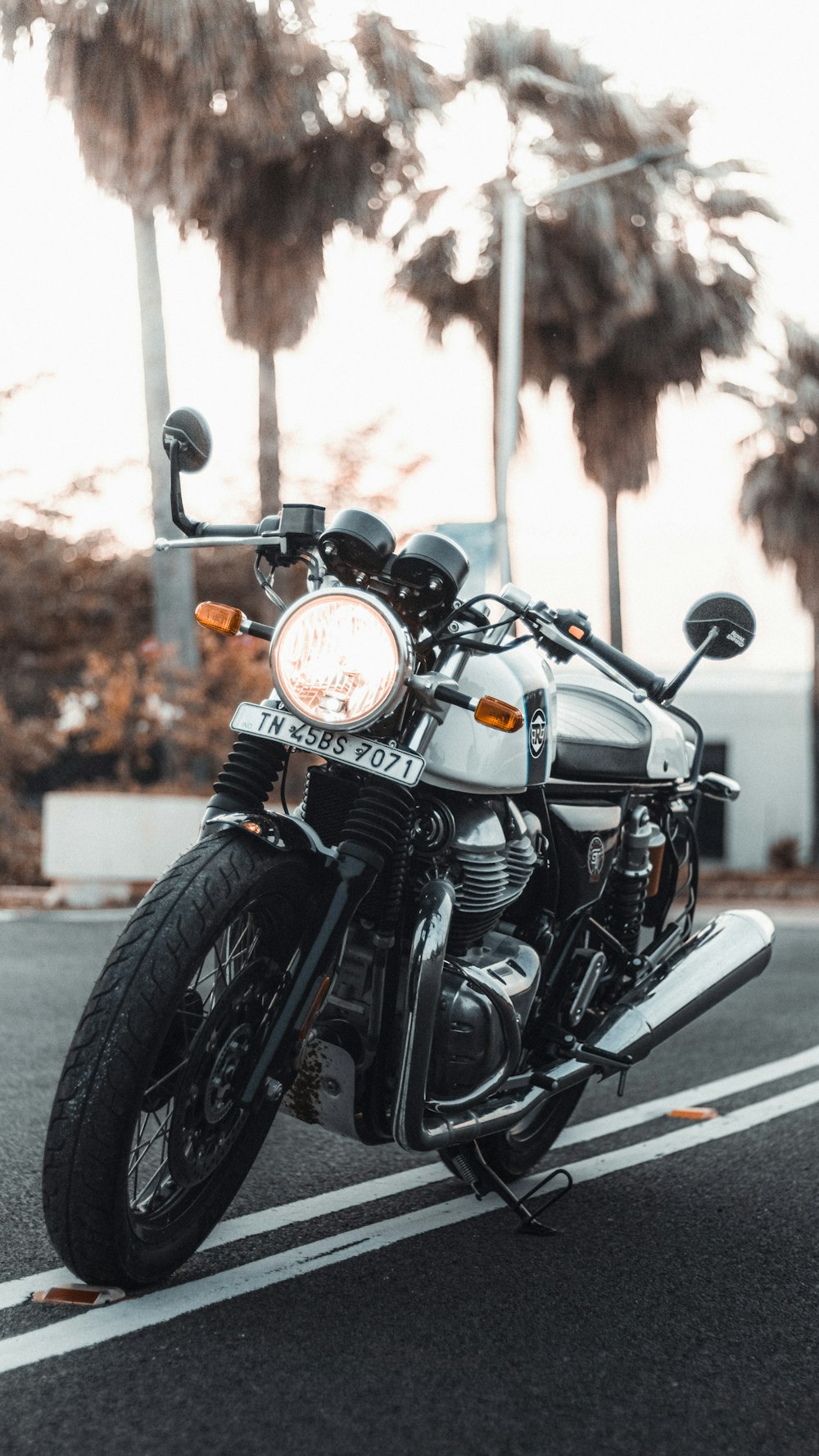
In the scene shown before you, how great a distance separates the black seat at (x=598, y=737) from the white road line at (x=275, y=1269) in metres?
1.02

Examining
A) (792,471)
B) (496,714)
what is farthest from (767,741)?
(496,714)

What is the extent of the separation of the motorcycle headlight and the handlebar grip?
27.7 inches

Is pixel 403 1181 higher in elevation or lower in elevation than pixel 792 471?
lower

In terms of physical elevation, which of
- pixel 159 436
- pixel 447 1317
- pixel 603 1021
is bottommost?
pixel 447 1317

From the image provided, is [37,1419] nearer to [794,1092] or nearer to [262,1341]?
[262,1341]

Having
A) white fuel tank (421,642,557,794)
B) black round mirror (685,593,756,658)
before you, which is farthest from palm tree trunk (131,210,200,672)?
white fuel tank (421,642,557,794)

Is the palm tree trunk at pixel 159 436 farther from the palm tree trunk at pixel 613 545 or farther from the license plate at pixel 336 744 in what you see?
the license plate at pixel 336 744

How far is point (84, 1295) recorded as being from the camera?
9.20ft

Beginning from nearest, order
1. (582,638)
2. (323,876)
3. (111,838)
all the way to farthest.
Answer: (323,876) → (582,638) → (111,838)

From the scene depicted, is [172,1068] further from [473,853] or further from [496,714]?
[496,714]

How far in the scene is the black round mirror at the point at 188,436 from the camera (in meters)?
3.22

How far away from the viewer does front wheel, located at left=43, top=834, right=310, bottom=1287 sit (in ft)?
8.53

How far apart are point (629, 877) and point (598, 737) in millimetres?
445

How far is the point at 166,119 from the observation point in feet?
51.0
